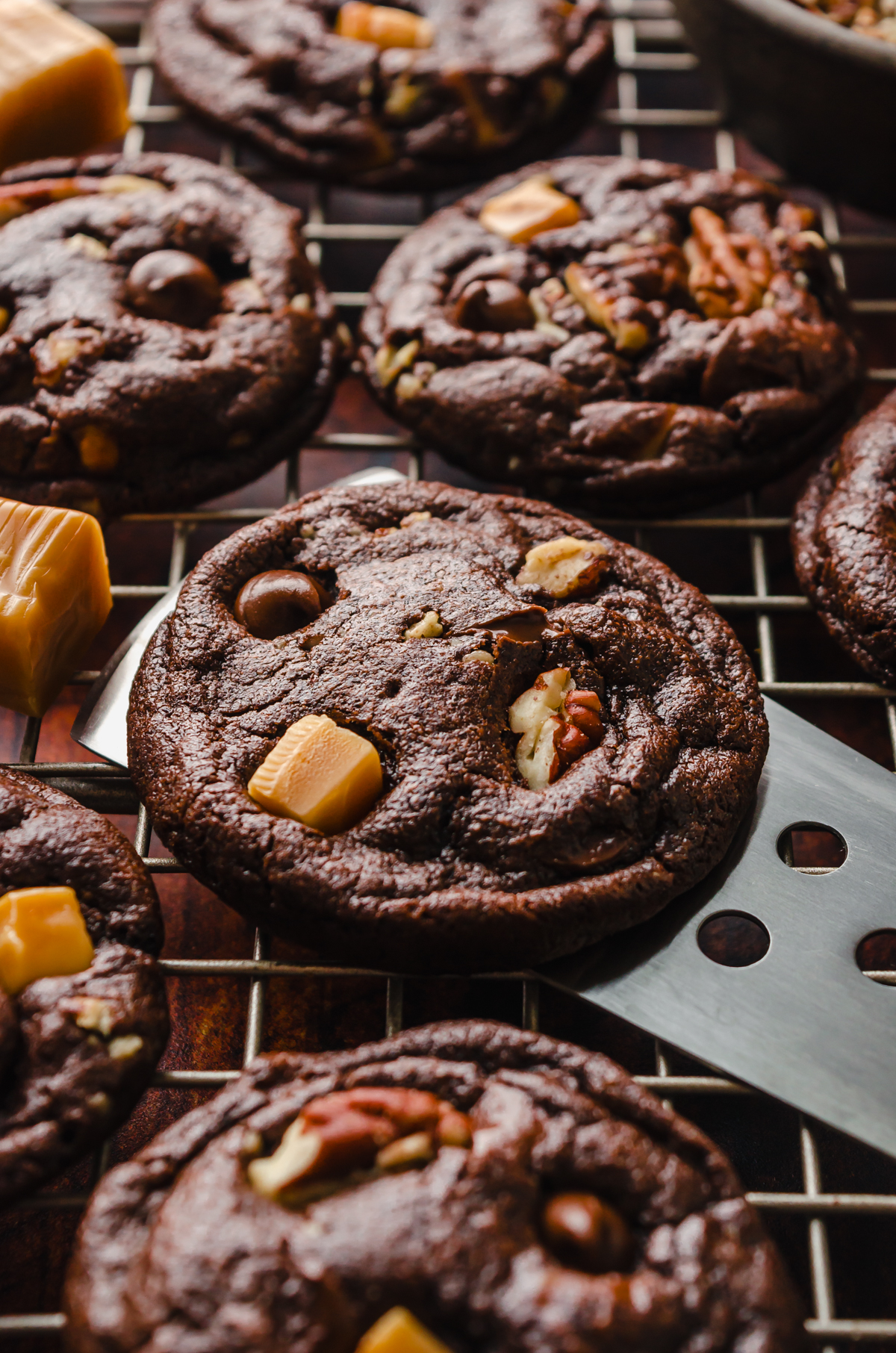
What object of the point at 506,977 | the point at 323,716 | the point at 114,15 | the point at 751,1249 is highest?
the point at 114,15

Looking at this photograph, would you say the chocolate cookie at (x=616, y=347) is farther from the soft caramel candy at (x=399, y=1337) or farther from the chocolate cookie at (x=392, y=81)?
the soft caramel candy at (x=399, y=1337)

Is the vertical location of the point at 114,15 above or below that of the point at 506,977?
above

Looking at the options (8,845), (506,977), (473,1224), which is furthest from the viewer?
(506,977)

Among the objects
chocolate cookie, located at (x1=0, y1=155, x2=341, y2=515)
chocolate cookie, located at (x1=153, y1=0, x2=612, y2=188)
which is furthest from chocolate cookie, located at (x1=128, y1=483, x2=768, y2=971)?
chocolate cookie, located at (x1=153, y1=0, x2=612, y2=188)

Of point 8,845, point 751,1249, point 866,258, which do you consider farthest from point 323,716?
point 866,258

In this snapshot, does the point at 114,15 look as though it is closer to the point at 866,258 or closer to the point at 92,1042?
the point at 866,258

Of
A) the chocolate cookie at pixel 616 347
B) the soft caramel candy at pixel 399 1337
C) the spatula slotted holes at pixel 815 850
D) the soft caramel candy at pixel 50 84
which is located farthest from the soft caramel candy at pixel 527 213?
the soft caramel candy at pixel 399 1337

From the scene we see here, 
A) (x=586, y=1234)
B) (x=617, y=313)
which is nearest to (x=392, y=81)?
(x=617, y=313)
